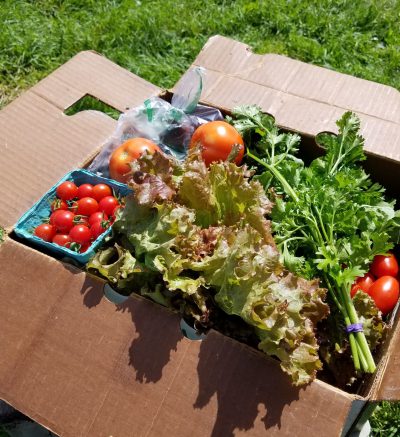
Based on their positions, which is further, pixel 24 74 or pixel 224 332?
pixel 24 74

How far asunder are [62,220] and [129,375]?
0.70m

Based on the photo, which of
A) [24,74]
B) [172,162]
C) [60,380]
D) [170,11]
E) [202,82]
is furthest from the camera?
[170,11]

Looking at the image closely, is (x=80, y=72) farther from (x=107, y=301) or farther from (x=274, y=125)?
(x=107, y=301)

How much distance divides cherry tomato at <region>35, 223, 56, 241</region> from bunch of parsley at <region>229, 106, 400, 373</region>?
2.77 feet

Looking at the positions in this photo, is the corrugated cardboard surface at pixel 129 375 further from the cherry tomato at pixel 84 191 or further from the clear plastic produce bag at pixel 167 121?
the clear plastic produce bag at pixel 167 121

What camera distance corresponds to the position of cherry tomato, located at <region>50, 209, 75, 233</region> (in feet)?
6.88

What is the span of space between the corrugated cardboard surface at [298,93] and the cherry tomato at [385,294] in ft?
1.82

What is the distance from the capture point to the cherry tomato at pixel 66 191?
84.9 inches

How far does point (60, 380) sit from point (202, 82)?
145cm

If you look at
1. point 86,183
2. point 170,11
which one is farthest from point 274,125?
point 170,11

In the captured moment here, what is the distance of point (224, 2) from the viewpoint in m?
4.00

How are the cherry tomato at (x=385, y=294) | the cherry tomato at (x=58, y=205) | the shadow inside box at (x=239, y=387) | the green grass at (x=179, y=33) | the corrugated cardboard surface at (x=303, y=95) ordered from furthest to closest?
1. the green grass at (x=179, y=33)
2. the corrugated cardboard surface at (x=303, y=95)
3. the cherry tomato at (x=58, y=205)
4. the cherry tomato at (x=385, y=294)
5. the shadow inside box at (x=239, y=387)

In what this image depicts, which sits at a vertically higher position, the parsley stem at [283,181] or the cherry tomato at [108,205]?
the parsley stem at [283,181]

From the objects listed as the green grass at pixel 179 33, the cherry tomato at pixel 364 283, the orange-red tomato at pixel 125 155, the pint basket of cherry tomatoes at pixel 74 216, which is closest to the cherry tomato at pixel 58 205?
the pint basket of cherry tomatoes at pixel 74 216
